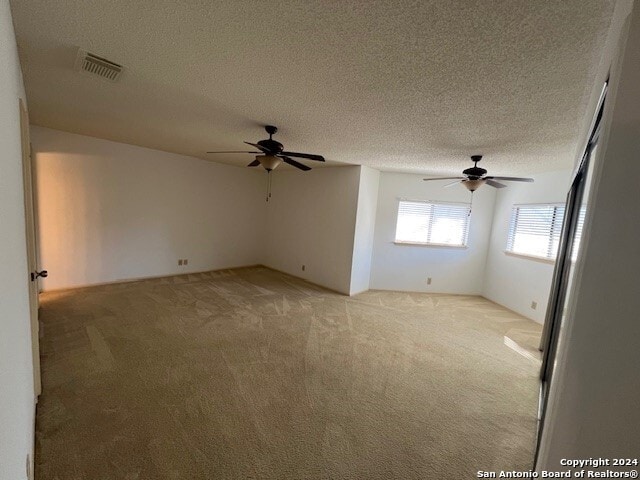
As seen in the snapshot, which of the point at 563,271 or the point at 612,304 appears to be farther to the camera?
the point at 563,271

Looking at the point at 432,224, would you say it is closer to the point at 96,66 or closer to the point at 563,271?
the point at 563,271

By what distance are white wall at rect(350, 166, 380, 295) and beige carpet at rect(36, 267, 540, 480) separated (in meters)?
1.23

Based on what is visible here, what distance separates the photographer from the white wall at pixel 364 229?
4.76m

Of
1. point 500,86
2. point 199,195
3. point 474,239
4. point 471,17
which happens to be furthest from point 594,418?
point 199,195

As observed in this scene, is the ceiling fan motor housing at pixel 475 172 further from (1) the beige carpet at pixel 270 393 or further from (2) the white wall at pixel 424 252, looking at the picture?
(1) the beige carpet at pixel 270 393

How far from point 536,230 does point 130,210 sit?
6.86 metres

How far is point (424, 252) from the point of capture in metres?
5.27

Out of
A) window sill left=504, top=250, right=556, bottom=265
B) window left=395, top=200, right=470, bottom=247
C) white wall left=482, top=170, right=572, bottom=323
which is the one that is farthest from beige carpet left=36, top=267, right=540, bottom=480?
window left=395, top=200, right=470, bottom=247

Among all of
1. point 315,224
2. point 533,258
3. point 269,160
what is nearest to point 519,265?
point 533,258

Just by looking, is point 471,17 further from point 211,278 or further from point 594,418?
point 211,278

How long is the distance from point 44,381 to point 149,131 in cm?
289

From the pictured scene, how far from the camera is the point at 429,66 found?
1.51m

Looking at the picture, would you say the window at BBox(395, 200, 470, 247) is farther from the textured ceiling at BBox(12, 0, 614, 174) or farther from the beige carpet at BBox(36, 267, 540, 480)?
the textured ceiling at BBox(12, 0, 614, 174)

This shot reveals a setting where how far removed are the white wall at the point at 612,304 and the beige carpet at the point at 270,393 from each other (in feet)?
4.66
